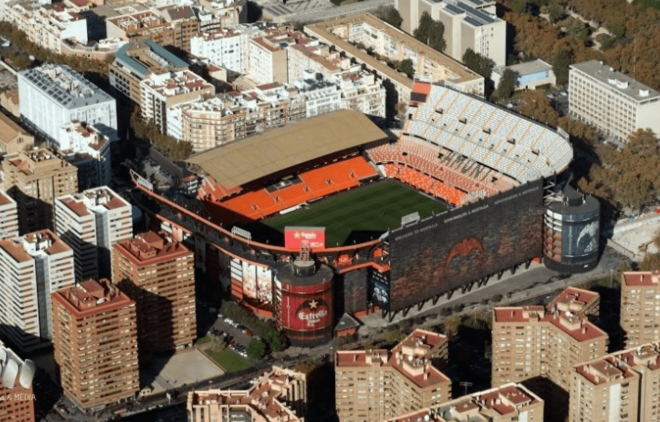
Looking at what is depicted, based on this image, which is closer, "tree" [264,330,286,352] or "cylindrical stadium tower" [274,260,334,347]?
"cylindrical stadium tower" [274,260,334,347]

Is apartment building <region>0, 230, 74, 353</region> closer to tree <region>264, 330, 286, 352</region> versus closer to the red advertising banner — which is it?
tree <region>264, 330, 286, 352</region>

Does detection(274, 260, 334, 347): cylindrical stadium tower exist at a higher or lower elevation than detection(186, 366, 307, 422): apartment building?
lower

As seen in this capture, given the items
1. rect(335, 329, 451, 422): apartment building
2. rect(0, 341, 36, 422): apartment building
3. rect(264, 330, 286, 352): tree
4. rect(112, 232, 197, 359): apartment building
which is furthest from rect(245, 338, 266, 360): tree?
rect(0, 341, 36, 422): apartment building

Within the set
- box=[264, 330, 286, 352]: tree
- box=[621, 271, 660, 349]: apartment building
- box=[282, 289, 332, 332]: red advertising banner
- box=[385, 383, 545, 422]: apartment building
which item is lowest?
box=[264, 330, 286, 352]: tree

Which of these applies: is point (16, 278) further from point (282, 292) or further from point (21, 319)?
point (282, 292)

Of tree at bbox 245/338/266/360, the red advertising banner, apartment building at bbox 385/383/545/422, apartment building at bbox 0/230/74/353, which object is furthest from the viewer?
the red advertising banner

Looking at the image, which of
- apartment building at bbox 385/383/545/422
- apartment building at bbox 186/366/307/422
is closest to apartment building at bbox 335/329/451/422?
apartment building at bbox 186/366/307/422

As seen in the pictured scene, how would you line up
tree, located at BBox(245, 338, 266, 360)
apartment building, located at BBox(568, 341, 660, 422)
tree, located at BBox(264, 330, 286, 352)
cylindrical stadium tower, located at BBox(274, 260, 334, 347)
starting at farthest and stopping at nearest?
1. tree, located at BBox(264, 330, 286, 352)
2. cylindrical stadium tower, located at BBox(274, 260, 334, 347)
3. tree, located at BBox(245, 338, 266, 360)
4. apartment building, located at BBox(568, 341, 660, 422)

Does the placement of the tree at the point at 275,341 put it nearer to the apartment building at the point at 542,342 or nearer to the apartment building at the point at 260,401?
the apartment building at the point at 260,401
